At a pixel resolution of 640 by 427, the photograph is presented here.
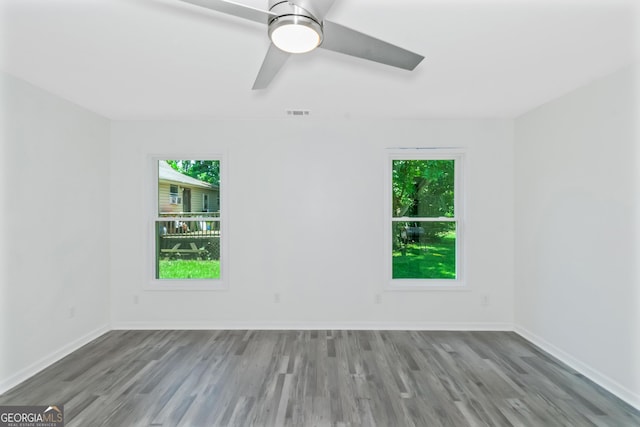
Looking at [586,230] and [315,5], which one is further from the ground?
[315,5]

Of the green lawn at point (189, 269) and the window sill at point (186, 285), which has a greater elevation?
the green lawn at point (189, 269)

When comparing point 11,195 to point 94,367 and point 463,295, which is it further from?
point 463,295

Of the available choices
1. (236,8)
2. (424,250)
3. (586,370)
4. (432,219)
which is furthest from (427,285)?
(236,8)

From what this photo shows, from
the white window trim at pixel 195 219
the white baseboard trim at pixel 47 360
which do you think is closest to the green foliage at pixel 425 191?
the white window trim at pixel 195 219

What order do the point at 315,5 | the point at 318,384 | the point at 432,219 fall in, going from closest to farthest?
1. the point at 315,5
2. the point at 318,384
3. the point at 432,219

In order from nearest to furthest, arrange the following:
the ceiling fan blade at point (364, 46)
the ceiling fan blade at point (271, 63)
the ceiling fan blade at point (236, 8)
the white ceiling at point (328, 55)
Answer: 1. the ceiling fan blade at point (236, 8)
2. the ceiling fan blade at point (364, 46)
3. the ceiling fan blade at point (271, 63)
4. the white ceiling at point (328, 55)

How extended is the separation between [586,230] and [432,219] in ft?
5.04

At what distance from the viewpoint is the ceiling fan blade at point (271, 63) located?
5.06ft

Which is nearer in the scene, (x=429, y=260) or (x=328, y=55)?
(x=328, y=55)

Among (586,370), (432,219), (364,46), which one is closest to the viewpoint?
(364,46)

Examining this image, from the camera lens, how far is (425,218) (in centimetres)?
397

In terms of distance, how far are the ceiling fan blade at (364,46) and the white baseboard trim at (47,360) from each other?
356cm

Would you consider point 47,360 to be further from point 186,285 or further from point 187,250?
point 187,250

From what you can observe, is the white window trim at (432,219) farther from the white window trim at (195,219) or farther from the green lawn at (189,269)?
the green lawn at (189,269)
